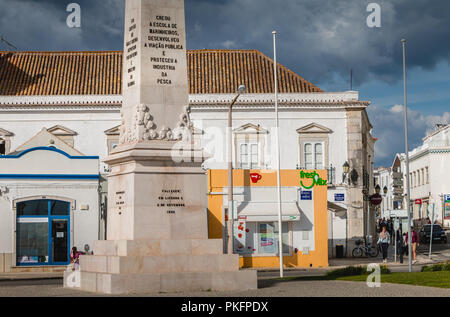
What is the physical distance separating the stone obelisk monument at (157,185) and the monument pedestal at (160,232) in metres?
0.02

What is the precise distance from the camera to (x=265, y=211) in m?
36.2

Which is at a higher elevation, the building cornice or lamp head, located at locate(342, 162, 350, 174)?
the building cornice

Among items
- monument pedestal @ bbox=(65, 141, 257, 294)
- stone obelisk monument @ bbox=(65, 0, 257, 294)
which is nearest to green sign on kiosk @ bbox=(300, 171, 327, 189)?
stone obelisk monument @ bbox=(65, 0, 257, 294)

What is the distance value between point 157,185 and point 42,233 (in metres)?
19.3

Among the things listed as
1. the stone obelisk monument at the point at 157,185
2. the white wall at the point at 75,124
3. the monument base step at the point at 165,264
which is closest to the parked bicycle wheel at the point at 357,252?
the white wall at the point at 75,124

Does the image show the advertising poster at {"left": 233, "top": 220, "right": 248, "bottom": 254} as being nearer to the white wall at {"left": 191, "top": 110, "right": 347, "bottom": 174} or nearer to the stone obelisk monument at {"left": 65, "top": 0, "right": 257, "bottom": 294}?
the white wall at {"left": 191, "top": 110, "right": 347, "bottom": 174}

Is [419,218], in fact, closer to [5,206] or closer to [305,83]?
[305,83]

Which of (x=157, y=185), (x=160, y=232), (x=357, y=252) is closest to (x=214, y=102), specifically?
(x=357, y=252)

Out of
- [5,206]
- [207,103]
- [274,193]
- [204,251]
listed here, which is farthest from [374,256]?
[204,251]

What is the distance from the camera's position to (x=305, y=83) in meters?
49.0

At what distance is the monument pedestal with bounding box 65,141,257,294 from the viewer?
16.4m

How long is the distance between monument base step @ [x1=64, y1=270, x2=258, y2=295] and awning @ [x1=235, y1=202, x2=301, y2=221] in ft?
61.4

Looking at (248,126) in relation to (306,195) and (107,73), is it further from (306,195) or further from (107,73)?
(306,195)

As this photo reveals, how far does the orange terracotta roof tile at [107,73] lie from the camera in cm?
4756
